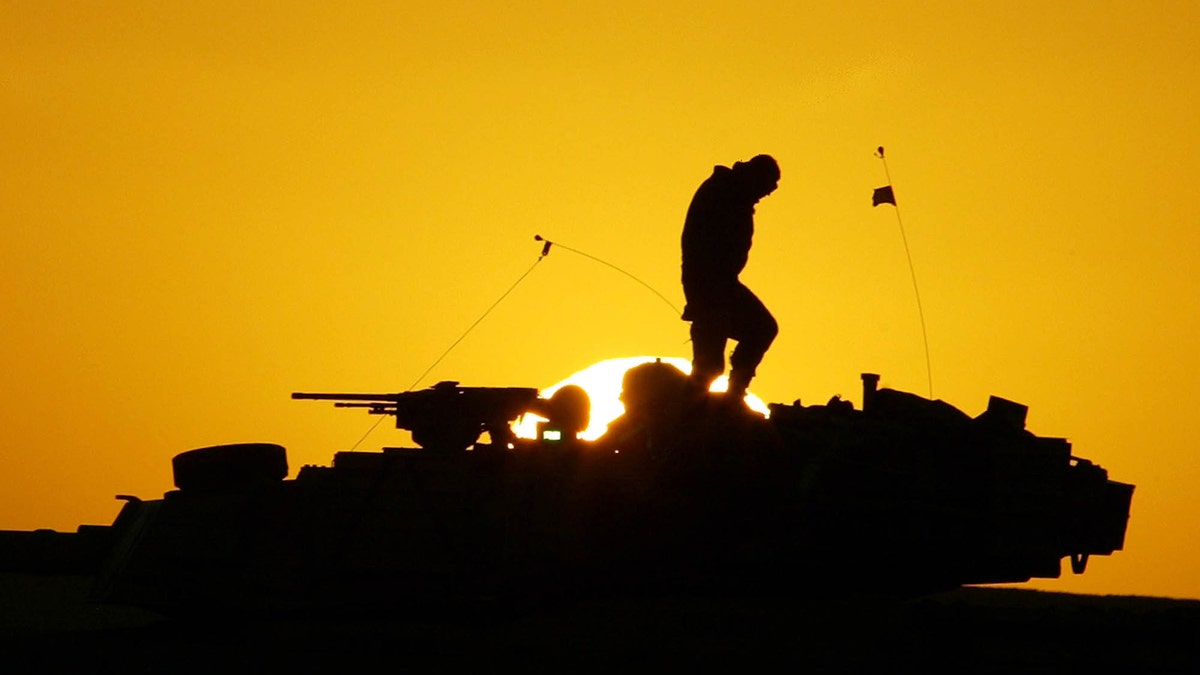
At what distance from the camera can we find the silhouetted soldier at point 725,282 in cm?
1403

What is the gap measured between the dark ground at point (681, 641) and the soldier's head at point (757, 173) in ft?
10.4

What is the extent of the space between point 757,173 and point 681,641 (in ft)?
12.8

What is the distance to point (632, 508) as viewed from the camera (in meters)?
13.9

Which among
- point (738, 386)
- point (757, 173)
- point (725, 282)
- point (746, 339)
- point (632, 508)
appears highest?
point (757, 173)

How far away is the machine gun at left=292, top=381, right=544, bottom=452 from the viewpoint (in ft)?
48.3

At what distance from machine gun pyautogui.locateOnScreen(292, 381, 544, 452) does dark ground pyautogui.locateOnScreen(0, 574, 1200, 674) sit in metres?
1.58

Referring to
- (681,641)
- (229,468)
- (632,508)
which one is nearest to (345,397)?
(229,468)

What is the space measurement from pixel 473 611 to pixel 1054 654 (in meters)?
4.38

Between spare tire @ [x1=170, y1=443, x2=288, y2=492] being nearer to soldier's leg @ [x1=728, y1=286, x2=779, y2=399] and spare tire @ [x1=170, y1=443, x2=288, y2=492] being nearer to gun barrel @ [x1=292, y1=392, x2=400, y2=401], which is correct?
gun barrel @ [x1=292, y1=392, x2=400, y2=401]


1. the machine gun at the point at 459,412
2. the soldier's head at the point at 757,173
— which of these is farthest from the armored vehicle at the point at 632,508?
the soldier's head at the point at 757,173

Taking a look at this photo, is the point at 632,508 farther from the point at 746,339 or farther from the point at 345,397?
the point at 345,397

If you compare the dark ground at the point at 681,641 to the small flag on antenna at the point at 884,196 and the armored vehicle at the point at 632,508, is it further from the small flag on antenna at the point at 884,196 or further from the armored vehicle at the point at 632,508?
the small flag on antenna at the point at 884,196

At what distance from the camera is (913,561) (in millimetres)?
14375

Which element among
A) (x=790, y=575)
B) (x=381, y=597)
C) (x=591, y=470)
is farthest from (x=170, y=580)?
(x=790, y=575)
